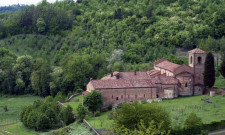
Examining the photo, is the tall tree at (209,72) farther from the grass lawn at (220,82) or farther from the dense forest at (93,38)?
the dense forest at (93,38)

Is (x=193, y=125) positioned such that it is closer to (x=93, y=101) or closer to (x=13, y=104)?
(x=93, y=101)

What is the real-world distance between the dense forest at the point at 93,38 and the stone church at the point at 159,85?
A: 1176 cm

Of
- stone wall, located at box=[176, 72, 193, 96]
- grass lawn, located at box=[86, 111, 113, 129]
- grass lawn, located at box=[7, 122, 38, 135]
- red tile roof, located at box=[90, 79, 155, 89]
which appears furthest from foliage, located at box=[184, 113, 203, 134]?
grass lawn, located at box=[7, 122, 38, 135]

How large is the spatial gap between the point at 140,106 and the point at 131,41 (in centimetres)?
4816

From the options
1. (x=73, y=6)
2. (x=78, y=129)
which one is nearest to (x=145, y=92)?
(x=78, y=129)

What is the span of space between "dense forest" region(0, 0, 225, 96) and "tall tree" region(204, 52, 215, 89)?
1429cm

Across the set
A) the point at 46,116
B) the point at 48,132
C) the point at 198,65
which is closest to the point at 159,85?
the point at 198,65

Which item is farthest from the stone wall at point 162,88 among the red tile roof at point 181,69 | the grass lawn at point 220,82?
the grass lawn at point 220,82

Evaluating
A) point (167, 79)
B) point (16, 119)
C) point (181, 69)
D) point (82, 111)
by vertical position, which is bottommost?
point (16, 119)

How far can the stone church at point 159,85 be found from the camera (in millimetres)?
52562

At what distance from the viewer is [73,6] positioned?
4444 inches

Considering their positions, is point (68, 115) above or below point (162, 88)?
below

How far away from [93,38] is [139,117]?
55430 millimetres

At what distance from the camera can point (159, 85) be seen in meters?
54.1
